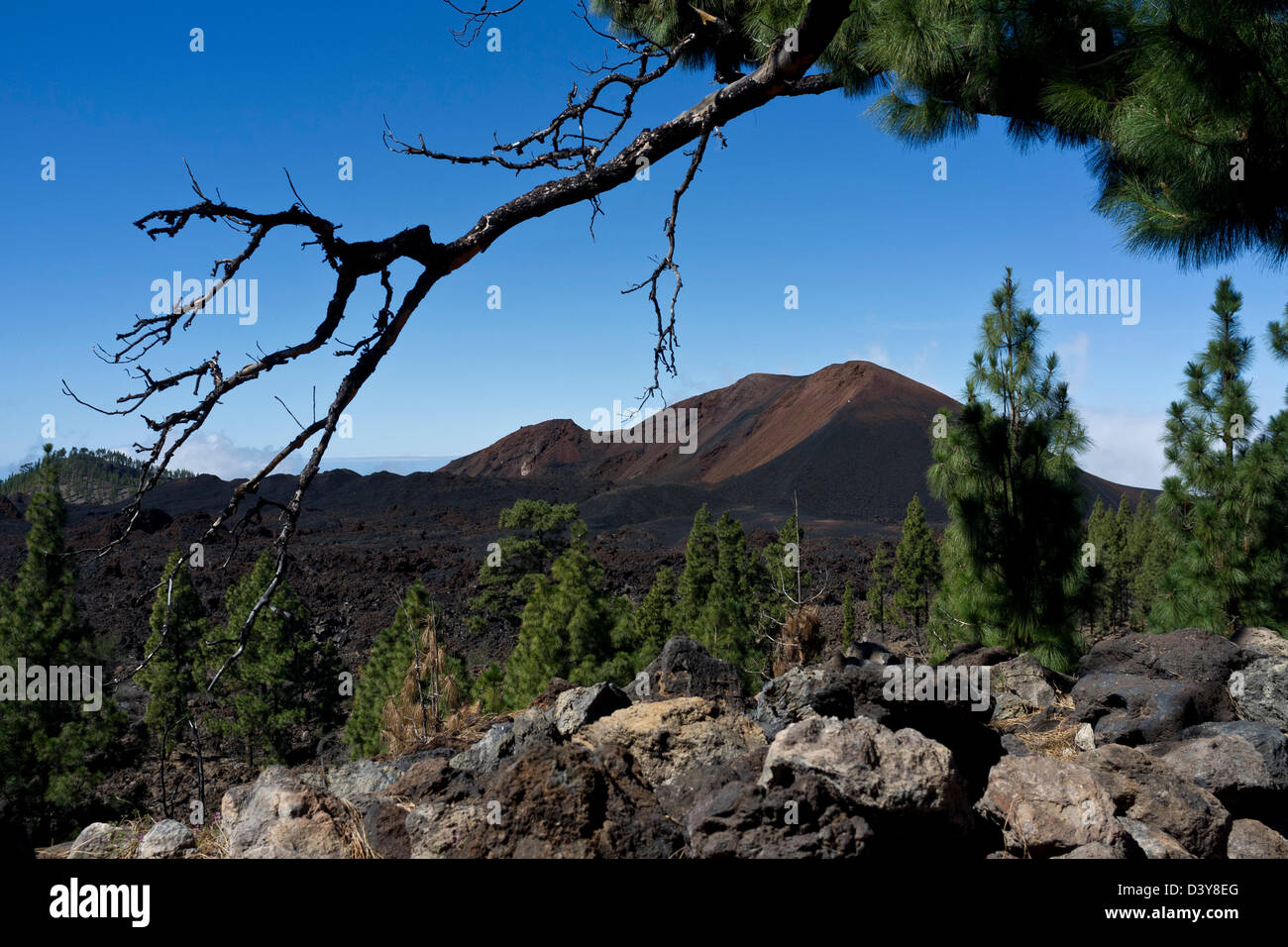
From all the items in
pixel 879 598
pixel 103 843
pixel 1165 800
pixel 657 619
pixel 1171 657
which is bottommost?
pixel 879 598

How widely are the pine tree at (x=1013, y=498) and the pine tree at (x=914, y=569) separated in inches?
869

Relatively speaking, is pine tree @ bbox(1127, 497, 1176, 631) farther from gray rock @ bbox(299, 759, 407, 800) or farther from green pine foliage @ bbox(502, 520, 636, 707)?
gray rock @ bbox(299, 759, 407, 800)

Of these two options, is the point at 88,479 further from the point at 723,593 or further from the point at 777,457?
the point at 723,593

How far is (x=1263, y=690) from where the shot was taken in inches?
208

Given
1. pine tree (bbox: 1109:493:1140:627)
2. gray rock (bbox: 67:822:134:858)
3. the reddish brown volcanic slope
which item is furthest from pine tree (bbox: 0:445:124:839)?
pine tree (bbox: 1109:493:1140:627)

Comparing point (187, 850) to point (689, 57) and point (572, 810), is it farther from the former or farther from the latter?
point (689, 57)

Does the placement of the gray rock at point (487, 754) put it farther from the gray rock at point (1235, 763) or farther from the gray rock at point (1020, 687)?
the gray rock at point (1020, 687)

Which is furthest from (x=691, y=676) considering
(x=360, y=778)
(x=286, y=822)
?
(x=286, y=822)

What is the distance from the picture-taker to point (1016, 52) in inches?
230

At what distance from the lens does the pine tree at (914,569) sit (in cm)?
3397

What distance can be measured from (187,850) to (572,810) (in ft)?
6.31

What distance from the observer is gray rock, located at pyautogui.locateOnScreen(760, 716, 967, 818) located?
10.3 feet

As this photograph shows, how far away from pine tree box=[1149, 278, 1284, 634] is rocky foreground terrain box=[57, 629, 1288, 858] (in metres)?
8.96

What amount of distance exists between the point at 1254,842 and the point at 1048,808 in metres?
1.10
